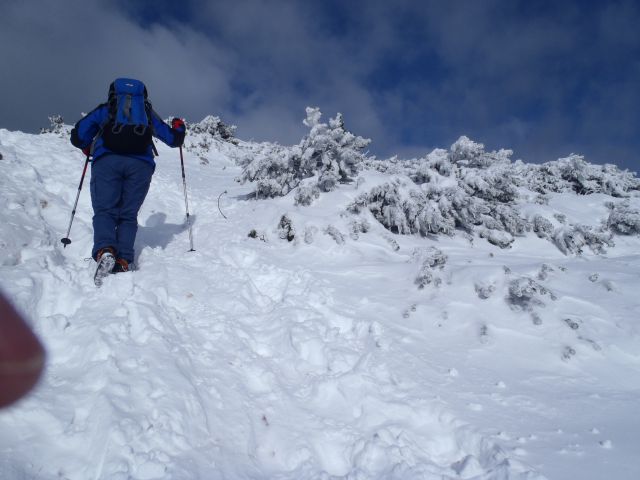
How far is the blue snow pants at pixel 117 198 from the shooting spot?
15.4 ft

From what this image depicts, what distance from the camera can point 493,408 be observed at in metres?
2.94

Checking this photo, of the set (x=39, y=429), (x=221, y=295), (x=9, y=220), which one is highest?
(x=9, y=220)

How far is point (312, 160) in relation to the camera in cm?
882

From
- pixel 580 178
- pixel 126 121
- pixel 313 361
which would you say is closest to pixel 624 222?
pixel 580 178

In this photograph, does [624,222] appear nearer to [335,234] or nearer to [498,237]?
[498,237]

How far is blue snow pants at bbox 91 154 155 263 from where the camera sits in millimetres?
4680

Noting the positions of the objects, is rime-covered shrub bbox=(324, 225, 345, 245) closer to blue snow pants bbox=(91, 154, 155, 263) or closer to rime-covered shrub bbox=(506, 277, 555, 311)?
rime-covered shrub bbox=(506, 277, 555, 311)

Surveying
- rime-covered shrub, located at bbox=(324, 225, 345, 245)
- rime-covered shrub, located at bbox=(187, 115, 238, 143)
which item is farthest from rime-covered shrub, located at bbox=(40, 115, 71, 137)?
rime-covered shrub, located at bbox=(324, 225, 345, 245)

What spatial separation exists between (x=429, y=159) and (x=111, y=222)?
803 centimetres

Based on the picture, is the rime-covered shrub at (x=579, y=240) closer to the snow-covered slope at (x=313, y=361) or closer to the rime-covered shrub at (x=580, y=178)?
the snow-covered slope at (x=313, y=361)

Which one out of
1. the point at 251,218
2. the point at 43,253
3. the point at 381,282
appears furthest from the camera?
the point at 251,218

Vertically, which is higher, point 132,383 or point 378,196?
point 378,196

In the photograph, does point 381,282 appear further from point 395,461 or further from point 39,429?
point 39,429

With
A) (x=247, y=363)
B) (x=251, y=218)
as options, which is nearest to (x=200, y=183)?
(x=251, y=218)
